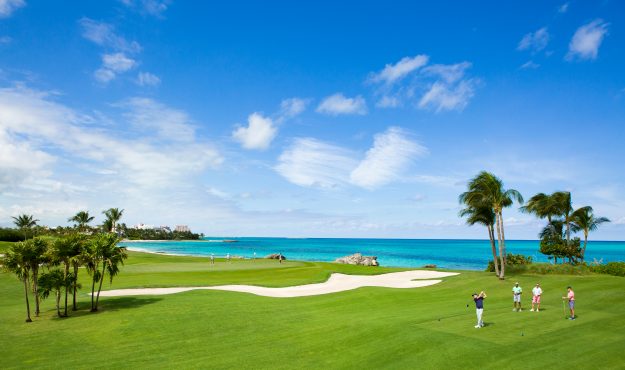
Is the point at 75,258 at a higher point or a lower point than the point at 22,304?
higher

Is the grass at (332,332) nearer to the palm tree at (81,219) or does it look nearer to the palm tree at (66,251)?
the palm tree at (66,251)

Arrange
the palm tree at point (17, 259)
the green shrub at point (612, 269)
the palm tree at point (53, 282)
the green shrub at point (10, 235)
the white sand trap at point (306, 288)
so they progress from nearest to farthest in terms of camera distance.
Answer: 1. the palm tree at point (17, 259)
2. the palm tree at point (53, 282)
3. the green shrub at point (612, 269)
4. the white sand trap at point (306, 288)
5. the green shrub at point (10, 235)

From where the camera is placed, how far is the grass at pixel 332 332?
58.8 ft

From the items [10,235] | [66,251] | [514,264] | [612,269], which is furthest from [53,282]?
[10,235]

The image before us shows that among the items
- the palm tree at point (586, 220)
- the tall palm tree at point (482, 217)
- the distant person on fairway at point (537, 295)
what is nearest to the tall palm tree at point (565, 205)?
the palm tree at point (586, 220)

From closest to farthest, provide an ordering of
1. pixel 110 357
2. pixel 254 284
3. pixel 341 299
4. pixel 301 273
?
pixel 110 357
pixel 341 299
pixel 254 284
pixel 301 273

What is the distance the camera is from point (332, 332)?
22.7m

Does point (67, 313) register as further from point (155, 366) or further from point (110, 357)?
point (155, 366)

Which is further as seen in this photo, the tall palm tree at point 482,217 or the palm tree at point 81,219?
the palm tree at point 81,219

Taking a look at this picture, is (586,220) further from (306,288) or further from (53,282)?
(53,282)

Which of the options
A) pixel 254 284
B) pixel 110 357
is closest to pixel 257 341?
Result: pixel 110 357

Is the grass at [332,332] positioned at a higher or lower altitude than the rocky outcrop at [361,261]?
higher

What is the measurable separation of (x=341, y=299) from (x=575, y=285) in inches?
818

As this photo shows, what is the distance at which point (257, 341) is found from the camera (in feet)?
71.2
